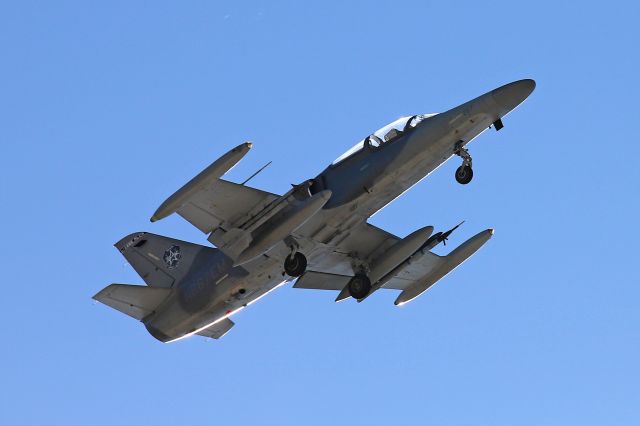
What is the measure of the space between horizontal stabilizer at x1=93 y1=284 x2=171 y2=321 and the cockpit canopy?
4.97 metres

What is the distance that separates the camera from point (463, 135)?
2292cm

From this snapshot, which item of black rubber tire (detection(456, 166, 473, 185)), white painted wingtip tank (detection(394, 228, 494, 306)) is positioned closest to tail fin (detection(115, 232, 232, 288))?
white painted wingtip tank (detection(394, 228, 494, 306))

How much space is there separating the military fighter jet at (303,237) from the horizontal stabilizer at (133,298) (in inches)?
0.9

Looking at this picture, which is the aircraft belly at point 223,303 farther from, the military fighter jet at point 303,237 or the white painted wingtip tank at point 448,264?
the white painted wingtip tank at point 448,264

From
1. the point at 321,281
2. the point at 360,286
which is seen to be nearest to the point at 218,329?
the point at 321,281

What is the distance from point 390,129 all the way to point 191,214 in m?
4.42

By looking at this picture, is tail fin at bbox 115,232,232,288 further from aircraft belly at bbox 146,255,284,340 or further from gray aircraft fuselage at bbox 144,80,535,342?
aircraft belly at bbox 146,255,284,340

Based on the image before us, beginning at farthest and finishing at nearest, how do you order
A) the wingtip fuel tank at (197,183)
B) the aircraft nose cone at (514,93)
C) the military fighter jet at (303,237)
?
the military fighter jet at (303,237) < the aircraft nose cone at (514,93) < the wingtip fuel tank at (197,183)

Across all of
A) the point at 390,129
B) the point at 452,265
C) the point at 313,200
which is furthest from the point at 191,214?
the point at 452,265

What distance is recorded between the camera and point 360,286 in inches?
1019

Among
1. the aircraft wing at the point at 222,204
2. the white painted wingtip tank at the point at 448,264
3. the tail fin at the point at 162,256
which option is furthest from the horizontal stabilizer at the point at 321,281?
the aircraft wing at the point at 222,204

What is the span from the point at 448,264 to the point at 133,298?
7.25 meters

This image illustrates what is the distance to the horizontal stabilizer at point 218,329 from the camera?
26.5m

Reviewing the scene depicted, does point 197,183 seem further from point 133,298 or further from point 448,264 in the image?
point 448,264
